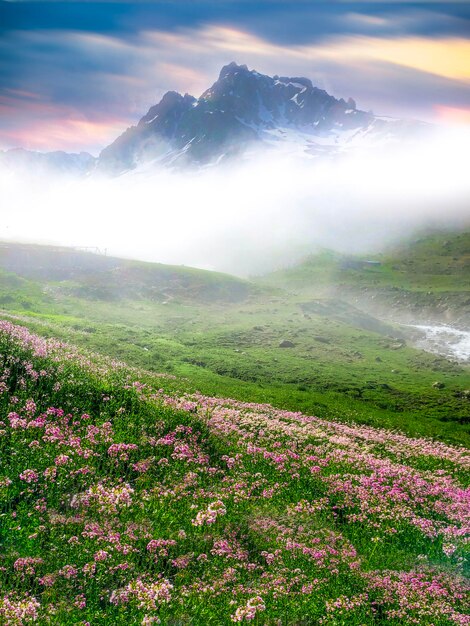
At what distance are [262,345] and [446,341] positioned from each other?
6150cm

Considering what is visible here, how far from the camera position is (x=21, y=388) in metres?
14.6

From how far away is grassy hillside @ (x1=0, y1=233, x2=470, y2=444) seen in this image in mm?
47500

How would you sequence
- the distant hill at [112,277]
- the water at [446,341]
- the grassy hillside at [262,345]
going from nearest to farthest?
1. the grassy hillside at [262,345]
2. the water at [446,341]
3. the distant hill at [112,277]

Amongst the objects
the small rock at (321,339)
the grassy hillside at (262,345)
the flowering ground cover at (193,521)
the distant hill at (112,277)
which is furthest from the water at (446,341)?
the flowering ground cover at (193,521)

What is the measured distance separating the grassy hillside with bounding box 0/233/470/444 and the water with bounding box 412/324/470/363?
751cm

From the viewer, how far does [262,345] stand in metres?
87.8

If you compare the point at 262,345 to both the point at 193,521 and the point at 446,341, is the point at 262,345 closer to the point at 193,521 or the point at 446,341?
the point at 446,341

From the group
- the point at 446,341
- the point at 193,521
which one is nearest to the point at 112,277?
the point at 446,341

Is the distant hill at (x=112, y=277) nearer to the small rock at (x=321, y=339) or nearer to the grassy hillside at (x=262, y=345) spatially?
the grassy hillside at (x=262, y=345)

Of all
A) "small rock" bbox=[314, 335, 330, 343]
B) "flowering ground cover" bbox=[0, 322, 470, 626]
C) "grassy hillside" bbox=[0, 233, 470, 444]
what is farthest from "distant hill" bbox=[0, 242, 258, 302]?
"flowering ground cover" bbox=[0, 322, 470, 626]

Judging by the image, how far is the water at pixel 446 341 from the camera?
108 metres

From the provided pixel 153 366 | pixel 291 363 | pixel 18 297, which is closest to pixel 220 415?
pixel 153 366

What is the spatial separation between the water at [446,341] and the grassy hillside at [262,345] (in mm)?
7514

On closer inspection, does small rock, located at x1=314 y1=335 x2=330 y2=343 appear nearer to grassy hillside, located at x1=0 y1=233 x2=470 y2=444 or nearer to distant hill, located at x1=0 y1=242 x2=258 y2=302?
grassy hillside, located at x1=0 y1=233 x2=470 y2=444
